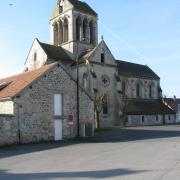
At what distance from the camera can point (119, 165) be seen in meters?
14.1

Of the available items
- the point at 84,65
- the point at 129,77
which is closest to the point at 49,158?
the point at 84,65

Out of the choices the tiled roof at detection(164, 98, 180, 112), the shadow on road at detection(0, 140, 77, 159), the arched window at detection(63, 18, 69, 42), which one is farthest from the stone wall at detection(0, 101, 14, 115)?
the tiled roof at detection(164, 98, 180, 112)

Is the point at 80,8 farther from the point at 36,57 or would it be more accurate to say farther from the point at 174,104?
the point at 174,104

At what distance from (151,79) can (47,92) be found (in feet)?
139

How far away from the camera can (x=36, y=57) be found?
5312 centimetres

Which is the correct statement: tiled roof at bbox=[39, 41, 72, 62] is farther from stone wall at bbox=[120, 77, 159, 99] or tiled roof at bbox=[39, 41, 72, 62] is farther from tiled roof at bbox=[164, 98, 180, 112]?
tiled roof at bbox=[164, 98, 180, 112]

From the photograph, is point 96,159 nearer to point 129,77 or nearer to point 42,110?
point 42,110

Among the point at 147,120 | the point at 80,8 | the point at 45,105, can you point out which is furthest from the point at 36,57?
the point at 45,105

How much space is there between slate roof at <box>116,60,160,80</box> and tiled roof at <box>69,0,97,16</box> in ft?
33.9

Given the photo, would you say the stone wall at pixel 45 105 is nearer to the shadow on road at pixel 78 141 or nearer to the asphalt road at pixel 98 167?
the shadow on road at pixel 78 141

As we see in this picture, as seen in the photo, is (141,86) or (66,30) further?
(141,86)

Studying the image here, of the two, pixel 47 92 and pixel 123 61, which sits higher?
pixel 123 61

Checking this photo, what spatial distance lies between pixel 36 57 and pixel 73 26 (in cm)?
718

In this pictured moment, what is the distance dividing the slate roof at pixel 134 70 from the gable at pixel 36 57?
15097mm
